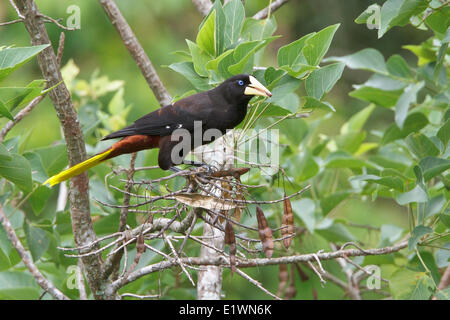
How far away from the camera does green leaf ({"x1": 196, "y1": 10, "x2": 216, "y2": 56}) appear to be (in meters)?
2.51

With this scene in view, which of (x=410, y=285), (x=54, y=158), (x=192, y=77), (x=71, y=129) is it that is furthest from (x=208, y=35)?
(x=410, y=285)

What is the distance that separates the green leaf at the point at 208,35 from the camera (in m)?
2.51

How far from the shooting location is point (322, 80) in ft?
8.25

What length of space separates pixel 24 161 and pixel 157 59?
15.0 ft

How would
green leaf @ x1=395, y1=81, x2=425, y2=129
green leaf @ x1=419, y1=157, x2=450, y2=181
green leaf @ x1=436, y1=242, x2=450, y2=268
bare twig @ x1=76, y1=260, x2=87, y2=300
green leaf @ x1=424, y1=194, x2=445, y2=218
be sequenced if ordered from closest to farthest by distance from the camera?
green leaf @ x1=419, y1=157, x2=450, y2=181
bare twig @ x1=76, y1=260, x2=87, y2=300
green leaf @ x1=424, y1=194, x2=445, y2=218
green leaf @ x1=436, y1=242, x2=450, y2=268
green leaf @ x1=395, y1=81, x2=425, y2=129

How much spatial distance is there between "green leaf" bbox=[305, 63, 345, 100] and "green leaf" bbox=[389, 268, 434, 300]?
914 mm

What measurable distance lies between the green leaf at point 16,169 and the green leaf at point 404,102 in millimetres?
1786

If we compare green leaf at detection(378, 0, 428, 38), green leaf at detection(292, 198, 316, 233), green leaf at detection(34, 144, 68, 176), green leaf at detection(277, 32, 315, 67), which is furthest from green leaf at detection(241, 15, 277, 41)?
green leaf at detection(34, 144, 68, 176)

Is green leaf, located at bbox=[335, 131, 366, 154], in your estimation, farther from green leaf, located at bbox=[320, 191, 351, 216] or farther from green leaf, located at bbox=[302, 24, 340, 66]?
green leaf, located at bbox=[302, 24, 340, 66]

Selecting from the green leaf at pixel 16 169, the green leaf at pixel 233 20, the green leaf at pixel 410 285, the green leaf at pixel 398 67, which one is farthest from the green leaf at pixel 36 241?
the green leaf at pixel 398 67

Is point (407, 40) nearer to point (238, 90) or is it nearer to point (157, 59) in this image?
point (157, 59)

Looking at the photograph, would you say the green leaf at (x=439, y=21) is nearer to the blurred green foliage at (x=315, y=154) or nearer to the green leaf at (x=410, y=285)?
the blurred green foliage at (x=315, y=154)

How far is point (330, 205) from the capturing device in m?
3.52

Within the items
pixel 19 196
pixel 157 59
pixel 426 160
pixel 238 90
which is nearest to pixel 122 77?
pixel 157 59
